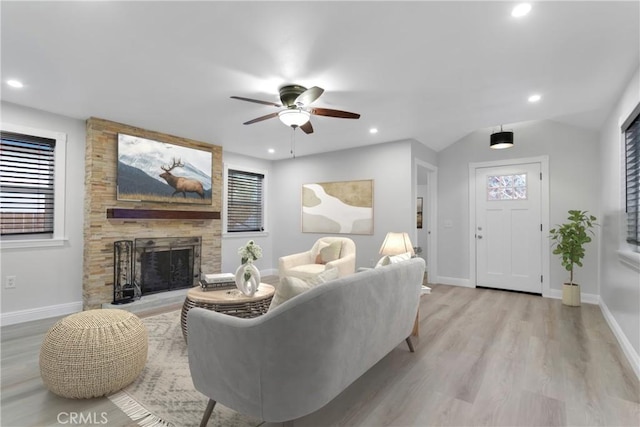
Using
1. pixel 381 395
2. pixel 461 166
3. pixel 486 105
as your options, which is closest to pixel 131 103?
pixel 381 395

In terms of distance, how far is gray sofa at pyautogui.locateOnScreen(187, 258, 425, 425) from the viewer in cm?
138

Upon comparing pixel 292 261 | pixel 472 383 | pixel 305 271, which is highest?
pixel 292 261

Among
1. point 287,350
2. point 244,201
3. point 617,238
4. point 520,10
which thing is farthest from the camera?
point 244,201

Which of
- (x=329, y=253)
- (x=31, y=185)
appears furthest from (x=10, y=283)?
(x=329, y=253)

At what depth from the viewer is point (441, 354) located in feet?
8.54

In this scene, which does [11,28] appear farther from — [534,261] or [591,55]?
[534,261]

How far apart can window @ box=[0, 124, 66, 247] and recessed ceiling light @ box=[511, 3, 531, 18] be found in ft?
15.0

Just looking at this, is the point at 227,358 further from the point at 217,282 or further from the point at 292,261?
the point at 292,261

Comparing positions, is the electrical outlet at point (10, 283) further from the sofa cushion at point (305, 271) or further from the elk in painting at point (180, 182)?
the sofa cushion at point (305, 271)

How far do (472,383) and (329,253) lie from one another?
271 centimetres

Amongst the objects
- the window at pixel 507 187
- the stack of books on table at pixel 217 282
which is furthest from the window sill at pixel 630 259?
the stack of books on table at pixel 217 282

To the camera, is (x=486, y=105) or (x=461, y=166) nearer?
(x=486, y=105)

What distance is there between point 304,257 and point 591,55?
383cm

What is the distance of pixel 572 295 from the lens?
406cm
